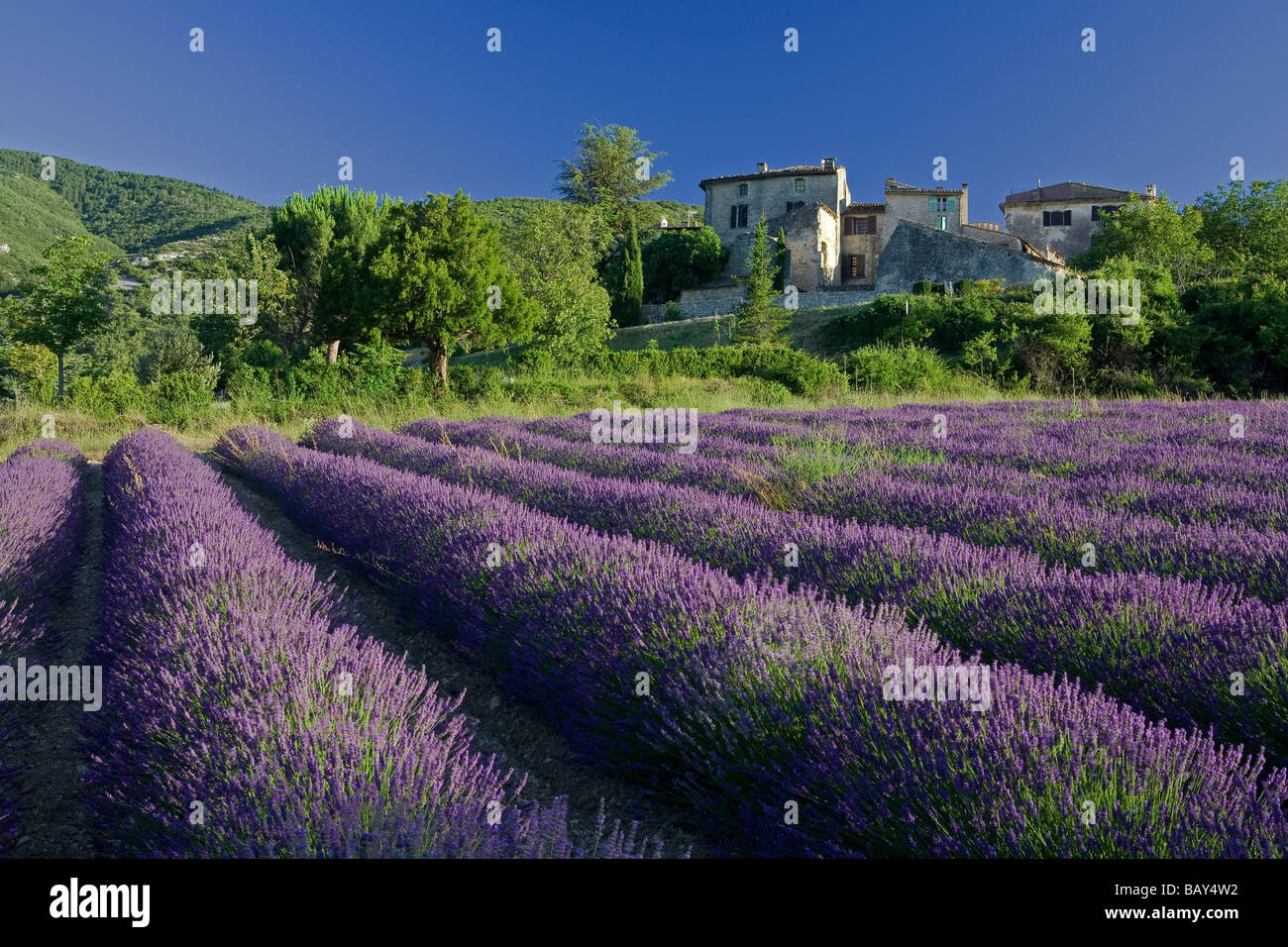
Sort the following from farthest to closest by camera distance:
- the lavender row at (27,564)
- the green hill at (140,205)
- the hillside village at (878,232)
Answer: the green hill at (140,205) < the hillside village at (878,232) < the lavender row at (27,564)

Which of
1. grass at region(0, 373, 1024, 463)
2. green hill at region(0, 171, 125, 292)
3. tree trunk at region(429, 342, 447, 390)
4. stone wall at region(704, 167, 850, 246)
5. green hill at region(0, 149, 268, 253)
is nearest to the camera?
grass at region(0, 373, 1024, 463)

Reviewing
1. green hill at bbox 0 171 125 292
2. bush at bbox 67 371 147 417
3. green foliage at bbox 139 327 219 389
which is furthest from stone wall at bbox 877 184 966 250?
green hill at bbox 0 171 125 292

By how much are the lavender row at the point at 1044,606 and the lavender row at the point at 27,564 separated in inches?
117

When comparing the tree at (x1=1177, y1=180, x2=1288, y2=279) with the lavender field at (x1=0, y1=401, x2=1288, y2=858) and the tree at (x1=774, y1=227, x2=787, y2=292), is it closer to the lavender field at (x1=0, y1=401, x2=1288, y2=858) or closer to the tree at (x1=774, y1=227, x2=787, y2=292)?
the tree at (x1=774, y1=227, x2=787, y2=292)

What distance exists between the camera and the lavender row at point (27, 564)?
2.83 meters

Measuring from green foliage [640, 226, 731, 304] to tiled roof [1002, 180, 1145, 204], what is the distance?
21.8 m

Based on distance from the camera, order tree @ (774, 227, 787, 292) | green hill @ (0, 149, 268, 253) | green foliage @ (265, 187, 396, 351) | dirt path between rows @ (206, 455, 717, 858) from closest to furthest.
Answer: dirt path between rows @ (206, 455, 717, 858), green foliage @ (265, 187, 396, 351), tree @ (774, 227, 787, 292), green hill @ (0, 149, 268, 253)

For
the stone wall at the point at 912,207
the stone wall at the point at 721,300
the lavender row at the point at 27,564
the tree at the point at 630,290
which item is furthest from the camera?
the stone wall at the point at 912,207

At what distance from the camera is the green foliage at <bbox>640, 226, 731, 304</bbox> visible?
42.0 meters

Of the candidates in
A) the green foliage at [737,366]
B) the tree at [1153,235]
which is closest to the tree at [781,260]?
the tree at [1153,235]

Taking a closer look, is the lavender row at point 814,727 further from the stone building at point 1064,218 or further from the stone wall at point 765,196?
the stone building at point 1064,218
